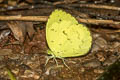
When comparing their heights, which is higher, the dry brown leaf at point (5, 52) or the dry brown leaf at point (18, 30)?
the dry brown leaf at point (18, 30)

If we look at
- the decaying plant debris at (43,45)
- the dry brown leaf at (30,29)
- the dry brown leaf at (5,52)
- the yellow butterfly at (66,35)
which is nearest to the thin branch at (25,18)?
the decaying plant debris at (43,45)

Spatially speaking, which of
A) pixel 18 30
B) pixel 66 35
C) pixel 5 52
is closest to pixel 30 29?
pixel 18 30

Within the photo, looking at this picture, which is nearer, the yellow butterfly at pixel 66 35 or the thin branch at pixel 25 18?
the yellow butterfly at pixel 66 35

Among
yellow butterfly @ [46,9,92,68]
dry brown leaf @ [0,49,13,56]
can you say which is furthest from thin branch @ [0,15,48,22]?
yellow butterfly @ [46,9,92,68]

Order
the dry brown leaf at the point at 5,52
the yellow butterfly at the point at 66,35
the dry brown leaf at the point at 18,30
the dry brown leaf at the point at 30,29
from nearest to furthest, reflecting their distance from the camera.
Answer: the yellow butterfly at the point at 66,35, the dry brown leaf at the point at 5,52, the dry brown leaf at the point at 18,30, the dry brown leaf at the point at 30,29

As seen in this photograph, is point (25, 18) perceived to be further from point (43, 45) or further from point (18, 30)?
point (43, 45)

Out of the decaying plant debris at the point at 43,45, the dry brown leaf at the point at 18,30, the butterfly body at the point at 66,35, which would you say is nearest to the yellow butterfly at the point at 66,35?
the butterfly body at the point at 66,35

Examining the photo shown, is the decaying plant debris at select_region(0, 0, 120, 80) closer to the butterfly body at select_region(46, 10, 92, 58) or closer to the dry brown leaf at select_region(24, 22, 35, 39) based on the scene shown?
the dry brown leaf at select_region(24, 22, 35, 39)

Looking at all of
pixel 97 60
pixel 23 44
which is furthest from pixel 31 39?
pixel 97 60

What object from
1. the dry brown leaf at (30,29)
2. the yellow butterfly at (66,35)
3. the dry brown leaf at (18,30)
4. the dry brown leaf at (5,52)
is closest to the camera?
the yellow butterfly at (66,35)

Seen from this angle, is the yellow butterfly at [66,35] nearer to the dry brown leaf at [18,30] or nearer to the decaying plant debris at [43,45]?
the decaying plant debris at [43,45]
